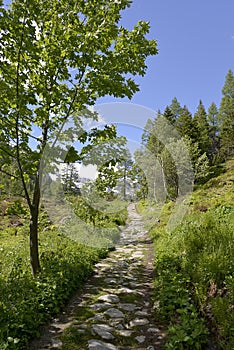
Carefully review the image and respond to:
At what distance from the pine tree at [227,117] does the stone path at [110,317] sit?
3991 centimetres

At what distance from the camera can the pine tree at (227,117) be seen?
4330 centimetres

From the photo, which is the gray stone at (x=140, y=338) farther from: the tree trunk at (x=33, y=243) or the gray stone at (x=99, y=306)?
the tree trunk at (x=33, y=243)

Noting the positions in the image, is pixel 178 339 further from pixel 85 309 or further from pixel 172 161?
pixel 172 161

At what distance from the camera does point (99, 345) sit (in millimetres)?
3504

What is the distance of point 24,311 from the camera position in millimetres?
3857

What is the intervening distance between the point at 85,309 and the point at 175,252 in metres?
3.01

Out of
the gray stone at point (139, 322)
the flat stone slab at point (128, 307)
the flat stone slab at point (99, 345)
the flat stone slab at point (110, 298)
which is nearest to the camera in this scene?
the flat stone slab at point (99, 345)

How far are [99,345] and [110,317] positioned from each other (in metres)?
0.90

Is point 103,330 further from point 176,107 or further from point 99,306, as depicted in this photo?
point 176,107

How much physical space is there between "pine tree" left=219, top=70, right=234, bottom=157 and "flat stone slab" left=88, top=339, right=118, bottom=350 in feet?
143

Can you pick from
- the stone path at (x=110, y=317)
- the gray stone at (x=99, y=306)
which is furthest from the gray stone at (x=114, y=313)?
the gray stone at (x=99, y=306)

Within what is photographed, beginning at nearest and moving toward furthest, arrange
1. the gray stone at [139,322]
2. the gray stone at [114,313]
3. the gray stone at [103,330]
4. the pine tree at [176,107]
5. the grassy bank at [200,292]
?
the grassy bank at [200,292] < the gray stone at [103,330] < the gray stone at [139,322] < the gray stone at [114,313] < the pine tree at [176,107]

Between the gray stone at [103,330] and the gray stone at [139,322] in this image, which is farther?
the gray stone at [139,322]

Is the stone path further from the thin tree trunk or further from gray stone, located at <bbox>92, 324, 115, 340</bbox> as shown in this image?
the thin tree trunk
